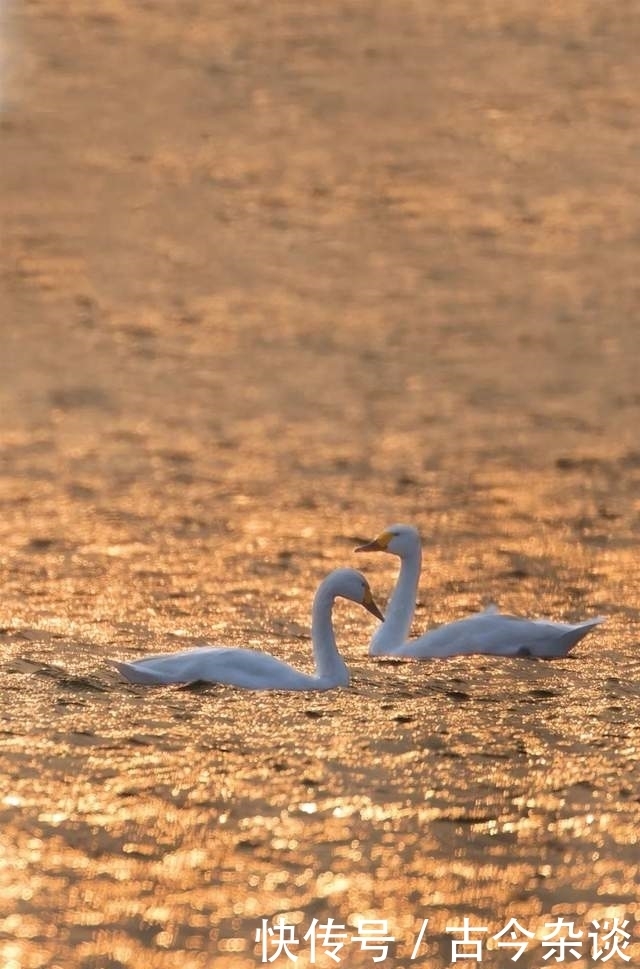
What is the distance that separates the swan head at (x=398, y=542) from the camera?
624 inches

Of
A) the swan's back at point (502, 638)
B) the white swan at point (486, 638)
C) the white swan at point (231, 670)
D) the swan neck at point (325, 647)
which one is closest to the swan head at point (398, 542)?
the white swan at point (486, 638)

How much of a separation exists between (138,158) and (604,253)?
5854mm

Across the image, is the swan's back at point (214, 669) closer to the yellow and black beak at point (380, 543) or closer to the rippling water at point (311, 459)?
the rippling water at point (311, 459)

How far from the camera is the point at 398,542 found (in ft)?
52.1

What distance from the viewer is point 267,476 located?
63.4ft

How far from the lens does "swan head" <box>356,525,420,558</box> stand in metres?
15.9

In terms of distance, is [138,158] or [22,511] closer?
[22,511]

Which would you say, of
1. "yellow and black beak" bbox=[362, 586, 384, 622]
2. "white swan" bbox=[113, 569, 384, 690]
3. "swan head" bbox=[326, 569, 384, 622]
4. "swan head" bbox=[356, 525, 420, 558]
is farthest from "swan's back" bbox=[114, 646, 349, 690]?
"swan head" bbox=[356, 525, 420, 558]

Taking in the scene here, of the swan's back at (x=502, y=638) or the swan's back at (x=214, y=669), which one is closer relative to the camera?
the swan's back at (x=214, y=669)

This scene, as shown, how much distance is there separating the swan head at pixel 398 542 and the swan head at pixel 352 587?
1161 mm

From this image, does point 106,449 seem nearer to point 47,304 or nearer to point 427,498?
point 427,498

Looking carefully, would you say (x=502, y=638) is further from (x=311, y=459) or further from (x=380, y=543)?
(x=311, y=459)

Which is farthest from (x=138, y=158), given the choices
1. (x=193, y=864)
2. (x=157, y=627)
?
(x=193, y=864)

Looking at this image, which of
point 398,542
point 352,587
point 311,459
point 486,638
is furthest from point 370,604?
point 311,459
